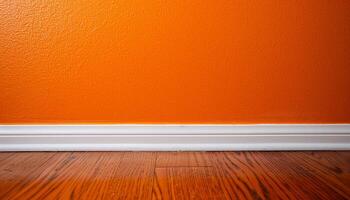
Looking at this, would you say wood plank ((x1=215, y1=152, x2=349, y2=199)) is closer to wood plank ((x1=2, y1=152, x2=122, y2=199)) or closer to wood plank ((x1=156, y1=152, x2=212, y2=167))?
wood plank ((x1=156, y1=152, x2=212, y2=167))

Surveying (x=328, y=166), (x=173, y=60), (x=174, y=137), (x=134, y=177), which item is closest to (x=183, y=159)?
(x=174, y=137)

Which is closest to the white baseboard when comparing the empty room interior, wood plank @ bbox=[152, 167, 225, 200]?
the empty room interior

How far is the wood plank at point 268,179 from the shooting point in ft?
2.03

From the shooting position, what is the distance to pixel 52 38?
90 cm

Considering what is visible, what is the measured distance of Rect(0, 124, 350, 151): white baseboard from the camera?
0.92 m

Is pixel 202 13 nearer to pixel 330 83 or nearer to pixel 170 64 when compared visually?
pixel 170 64

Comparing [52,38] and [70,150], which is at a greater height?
[52,38]

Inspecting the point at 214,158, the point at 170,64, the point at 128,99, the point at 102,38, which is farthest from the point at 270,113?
the point at 102,38

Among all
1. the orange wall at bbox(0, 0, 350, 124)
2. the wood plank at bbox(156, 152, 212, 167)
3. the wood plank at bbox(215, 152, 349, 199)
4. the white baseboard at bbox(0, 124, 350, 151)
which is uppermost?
the orange wall at bbox(0, 0, 350, 124)

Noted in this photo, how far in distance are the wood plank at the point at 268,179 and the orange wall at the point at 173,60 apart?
0.15 m

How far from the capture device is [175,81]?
93 cm

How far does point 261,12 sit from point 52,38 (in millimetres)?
725

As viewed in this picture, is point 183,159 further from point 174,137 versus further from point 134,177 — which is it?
point 134,177

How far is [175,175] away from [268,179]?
9.8 inches
